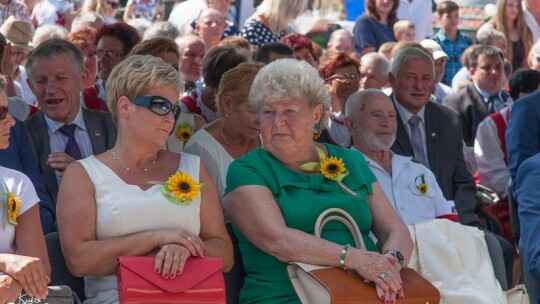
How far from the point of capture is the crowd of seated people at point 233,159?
4887 millimetres

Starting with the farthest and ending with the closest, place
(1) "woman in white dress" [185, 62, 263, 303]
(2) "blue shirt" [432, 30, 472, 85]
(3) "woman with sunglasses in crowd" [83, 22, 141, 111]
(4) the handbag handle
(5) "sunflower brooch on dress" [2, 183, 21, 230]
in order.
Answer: (2) "blue shirt" [432, 30, 472, 85] < (3) "woman with sunglasses in crowd" [83, 22, 141, 111] < (1) "woman in white dress" [185, 62, 263, 303] < (4) the handbag handle < (5) "sunflower brooch on dress" [2, 183, 21, 230]

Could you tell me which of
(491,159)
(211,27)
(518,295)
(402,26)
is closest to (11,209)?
(518,295)

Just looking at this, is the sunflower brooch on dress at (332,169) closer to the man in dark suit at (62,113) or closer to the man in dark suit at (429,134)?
the man in dark suit at (62,113)

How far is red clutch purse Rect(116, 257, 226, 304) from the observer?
4.56 metres

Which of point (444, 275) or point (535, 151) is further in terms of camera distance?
point (535, 151)

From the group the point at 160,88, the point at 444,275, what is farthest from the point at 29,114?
the point at 444,275

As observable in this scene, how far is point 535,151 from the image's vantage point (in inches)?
294

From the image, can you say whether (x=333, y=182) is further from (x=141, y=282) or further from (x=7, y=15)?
(x=7, y=15)

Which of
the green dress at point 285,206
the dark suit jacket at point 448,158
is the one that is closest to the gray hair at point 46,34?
the dark suit jacket at point 448,158

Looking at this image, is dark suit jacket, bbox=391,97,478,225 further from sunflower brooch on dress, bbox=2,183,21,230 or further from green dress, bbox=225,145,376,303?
sunflower brooch on dress, bbox=2,183,21,230

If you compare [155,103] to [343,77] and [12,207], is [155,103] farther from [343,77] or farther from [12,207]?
[343,77]

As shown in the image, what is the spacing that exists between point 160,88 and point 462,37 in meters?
8.54

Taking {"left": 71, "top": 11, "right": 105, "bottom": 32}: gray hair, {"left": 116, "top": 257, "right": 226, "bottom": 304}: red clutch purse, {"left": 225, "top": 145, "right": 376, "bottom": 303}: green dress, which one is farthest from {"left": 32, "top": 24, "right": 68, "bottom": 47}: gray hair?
{"left": 116, "top": 257, "right": 226, "bottom": 304}: red clutch purse

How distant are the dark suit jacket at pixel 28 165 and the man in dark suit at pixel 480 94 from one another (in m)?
5.39
